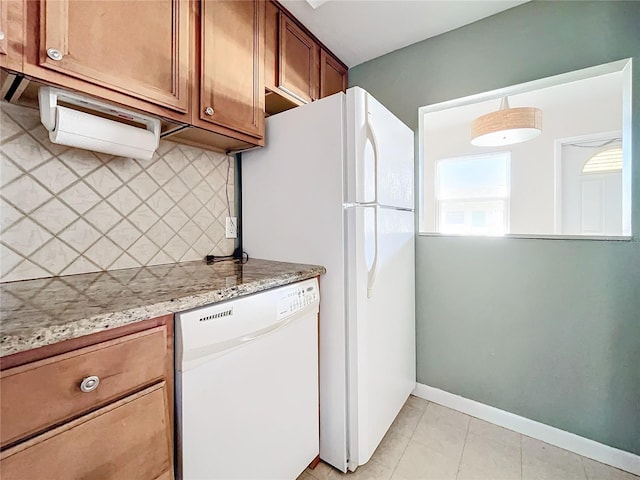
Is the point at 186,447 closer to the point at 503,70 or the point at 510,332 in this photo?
the point at 510,332

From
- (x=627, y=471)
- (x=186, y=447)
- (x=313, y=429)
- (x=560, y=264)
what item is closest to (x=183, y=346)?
(x=186, y=447)

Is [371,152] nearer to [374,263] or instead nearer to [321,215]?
[321,215]

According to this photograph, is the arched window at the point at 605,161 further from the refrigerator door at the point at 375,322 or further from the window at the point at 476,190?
the refrigerator door at the point at 375,322

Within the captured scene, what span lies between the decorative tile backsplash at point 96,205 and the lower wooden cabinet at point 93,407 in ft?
2.22

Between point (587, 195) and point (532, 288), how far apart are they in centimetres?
261

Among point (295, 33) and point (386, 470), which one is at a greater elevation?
point (295, 33)

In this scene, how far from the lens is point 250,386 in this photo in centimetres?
99

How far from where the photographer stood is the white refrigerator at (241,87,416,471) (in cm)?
127

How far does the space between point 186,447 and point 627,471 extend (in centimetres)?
199

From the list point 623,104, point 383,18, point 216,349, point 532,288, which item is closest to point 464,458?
point 532,288

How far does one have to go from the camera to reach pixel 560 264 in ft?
4.94

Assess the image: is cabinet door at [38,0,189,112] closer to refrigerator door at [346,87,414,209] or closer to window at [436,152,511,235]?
refrigerator door at [346,87,414,209]

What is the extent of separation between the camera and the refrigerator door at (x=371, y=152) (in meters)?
1.25

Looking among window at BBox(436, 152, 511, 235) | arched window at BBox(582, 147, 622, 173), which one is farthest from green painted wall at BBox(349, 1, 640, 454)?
arched window at BBox(582, 147, 622, 173)
